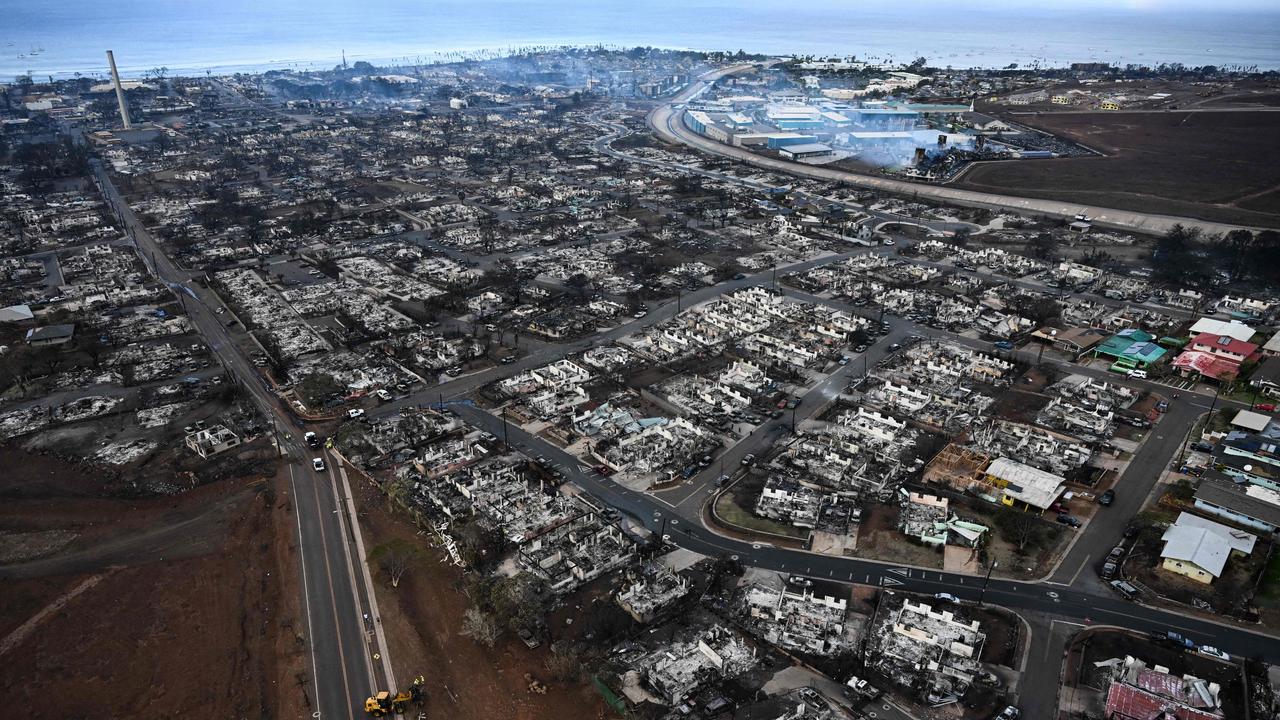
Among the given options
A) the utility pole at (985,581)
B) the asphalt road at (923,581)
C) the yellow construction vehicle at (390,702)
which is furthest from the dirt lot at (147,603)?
the utility pole at (985,581)

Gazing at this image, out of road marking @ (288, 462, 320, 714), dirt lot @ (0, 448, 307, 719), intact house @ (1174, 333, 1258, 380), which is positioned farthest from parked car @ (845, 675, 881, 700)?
intact house @ (1174, 333, 1258, 380)

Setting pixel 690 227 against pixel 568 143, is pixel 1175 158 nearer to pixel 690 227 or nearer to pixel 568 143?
pixel 690 227

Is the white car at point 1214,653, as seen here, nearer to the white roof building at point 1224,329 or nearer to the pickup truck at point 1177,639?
the pickup truck at point 1177,639

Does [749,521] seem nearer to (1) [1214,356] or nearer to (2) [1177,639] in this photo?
(2) [1177,639]

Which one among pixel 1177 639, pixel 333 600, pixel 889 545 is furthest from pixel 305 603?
pixel 1177 639

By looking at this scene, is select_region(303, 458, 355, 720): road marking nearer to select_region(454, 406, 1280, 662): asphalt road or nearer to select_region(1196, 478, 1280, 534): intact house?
select_region(454, 406, 1280, 662): asphalt road

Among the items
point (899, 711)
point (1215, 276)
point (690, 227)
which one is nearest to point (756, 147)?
point (690, 227)
